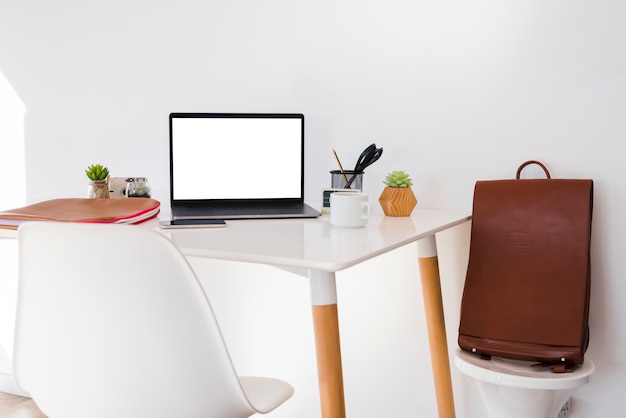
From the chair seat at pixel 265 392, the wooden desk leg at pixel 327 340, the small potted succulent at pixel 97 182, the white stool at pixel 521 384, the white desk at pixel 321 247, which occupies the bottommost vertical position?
the white stool at pixel 521 384

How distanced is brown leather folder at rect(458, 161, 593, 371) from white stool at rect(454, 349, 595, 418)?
1.1 inches

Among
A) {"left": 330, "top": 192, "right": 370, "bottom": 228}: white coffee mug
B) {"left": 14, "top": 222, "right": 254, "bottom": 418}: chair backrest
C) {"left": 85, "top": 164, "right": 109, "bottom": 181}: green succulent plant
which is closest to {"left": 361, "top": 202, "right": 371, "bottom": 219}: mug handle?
{"left": 330, "top": 192, "right": 370, "bottom": 228}: white coffee mug

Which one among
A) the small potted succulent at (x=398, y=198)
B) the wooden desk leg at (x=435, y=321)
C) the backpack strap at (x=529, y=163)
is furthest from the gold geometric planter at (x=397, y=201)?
the backpack strap at (x=529, y=163)

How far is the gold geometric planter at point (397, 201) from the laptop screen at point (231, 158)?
25cm

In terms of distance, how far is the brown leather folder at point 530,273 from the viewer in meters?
1.42

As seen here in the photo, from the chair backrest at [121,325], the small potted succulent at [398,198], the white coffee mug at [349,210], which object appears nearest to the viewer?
the chair backrest at [121,325]

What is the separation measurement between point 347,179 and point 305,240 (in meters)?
0.44

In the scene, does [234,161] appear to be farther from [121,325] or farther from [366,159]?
[121,325]

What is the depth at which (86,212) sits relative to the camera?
4.71 feet

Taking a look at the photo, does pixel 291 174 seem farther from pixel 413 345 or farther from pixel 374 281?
pixel 413 345

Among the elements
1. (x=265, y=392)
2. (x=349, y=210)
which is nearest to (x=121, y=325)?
(x=265, y=392)

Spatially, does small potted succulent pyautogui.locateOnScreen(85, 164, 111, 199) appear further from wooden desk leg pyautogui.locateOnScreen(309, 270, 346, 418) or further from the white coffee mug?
wooden desk leg pyautogui.locateOnScreen(309, 270, 346, 418)

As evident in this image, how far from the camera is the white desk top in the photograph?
3.40 feet

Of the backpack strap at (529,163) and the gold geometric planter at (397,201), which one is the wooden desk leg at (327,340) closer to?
the gold geometric planter at (397,201)
